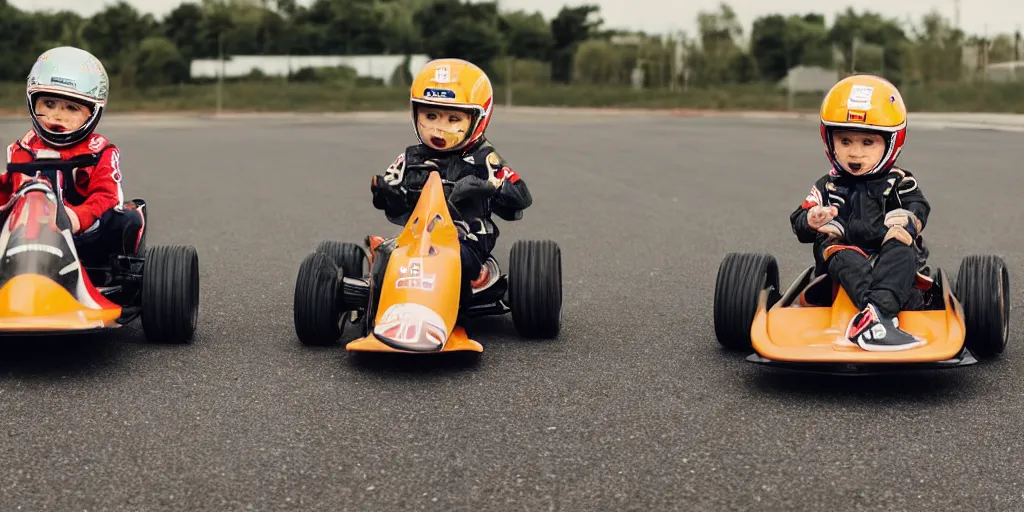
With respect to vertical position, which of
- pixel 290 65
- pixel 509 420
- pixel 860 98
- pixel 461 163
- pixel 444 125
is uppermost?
pixel 290 65

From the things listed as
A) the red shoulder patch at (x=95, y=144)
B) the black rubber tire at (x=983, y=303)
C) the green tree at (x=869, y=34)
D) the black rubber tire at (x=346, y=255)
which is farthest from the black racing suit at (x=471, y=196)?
the green tree at (x=869, y=34)

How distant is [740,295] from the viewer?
6.08 metres

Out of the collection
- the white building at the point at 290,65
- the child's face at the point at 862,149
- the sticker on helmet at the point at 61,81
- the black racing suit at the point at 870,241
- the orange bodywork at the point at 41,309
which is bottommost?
the orange bodywork at the point at 41,309

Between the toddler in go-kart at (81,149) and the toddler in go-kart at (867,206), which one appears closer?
the toddler in go-kart at (867,206)

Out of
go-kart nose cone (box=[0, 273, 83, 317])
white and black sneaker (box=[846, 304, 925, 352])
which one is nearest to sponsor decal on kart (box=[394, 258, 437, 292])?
go-kart nose cone (box=[0, 273, 83, 317])

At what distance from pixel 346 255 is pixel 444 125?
78 cm

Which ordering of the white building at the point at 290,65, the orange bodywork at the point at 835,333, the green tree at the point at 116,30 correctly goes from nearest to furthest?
the orange bodywork at the point at 835,333 → the white building at the point at 290,65 → the green tree at the point at 116,30

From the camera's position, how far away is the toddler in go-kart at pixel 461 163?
6.54m

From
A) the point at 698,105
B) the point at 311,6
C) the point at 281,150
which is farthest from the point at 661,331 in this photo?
the point at 311,6

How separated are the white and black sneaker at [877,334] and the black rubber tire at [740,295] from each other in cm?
63

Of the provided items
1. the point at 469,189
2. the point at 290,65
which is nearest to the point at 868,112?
the point at 469,189

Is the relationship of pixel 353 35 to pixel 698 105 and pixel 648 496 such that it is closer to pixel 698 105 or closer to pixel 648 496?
pixel 698 105

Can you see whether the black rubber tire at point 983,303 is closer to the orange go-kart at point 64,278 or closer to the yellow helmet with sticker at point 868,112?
the yellow helmet with sticker at point 868,112

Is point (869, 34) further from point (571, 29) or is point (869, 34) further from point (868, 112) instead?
point (868, 112)
